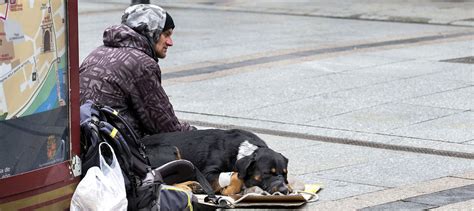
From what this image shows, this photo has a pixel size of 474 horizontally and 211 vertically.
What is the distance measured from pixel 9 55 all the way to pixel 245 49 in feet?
29.6

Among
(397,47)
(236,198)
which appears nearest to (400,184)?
(236,198)

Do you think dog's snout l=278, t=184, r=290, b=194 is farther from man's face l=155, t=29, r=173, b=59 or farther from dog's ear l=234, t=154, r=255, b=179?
man's face l=155, t=29, r=173, b=59

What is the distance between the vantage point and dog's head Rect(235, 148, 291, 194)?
631 centimetres

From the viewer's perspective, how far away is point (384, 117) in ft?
30.5

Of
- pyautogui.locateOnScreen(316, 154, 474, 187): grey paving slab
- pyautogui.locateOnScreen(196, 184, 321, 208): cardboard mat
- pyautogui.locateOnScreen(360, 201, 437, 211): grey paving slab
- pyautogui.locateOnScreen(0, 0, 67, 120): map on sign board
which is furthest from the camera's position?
pyautogui.locateOnScreen(316, 154, 474, 187): grey paving slab

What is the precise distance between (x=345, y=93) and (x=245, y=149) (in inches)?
160

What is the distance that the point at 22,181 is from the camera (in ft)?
16.6

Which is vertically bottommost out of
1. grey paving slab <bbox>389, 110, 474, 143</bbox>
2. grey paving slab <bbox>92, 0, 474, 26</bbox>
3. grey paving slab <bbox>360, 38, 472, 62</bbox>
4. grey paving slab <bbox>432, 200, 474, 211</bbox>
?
grey paving slab <bbox>92, 0, 474, 26</bbox>

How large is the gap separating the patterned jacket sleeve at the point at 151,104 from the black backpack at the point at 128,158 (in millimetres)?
605

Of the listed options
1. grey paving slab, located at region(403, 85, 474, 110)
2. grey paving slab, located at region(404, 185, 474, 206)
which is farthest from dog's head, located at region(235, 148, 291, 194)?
grey paving slab, located at region(403, 85, 474, 110)

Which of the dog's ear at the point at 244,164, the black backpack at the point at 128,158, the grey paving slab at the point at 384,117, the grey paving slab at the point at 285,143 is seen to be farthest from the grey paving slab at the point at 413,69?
the black backpack at the point at 128,158

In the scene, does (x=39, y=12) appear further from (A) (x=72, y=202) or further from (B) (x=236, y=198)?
(B) (x=236, y=198)

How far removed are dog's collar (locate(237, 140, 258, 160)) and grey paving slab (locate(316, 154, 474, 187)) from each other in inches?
33.7

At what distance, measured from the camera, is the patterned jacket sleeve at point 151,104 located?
666cm
